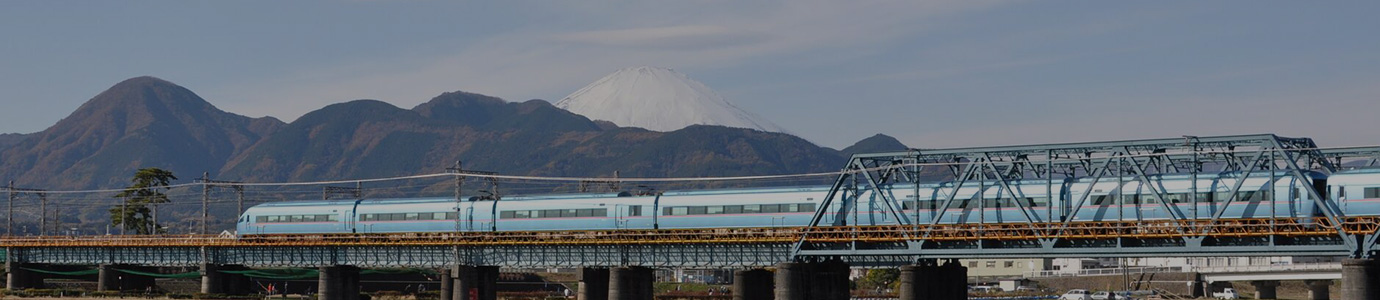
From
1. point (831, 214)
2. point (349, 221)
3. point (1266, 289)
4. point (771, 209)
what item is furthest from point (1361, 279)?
point (1266, 289)

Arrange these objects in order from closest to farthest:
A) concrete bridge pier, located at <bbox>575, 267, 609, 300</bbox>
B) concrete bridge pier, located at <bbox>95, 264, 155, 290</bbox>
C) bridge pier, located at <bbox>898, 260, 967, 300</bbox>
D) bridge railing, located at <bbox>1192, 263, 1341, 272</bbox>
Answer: bridge pier, located at <bbox>898, 260, 967, 300</bbox> < concrete bridge pier, located at <bbox>575, 267, 609, 300</bbox> < concrete bridge pier, located at <bbox>95, 264, 155, 290</bbox> < bridge railing, located at <bbox>1192, 263, 1341, 272</bbox>

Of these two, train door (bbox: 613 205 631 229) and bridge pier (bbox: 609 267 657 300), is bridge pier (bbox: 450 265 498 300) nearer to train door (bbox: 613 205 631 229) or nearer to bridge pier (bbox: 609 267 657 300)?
train door (bbox: 613 205 631 229)

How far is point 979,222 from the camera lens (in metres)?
82.7

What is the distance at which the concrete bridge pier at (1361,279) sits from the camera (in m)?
70.9

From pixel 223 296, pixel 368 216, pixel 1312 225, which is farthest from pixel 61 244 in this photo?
pixel 1312 225

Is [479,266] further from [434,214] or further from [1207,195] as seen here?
[1207,195]

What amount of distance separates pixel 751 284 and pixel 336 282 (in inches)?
1195

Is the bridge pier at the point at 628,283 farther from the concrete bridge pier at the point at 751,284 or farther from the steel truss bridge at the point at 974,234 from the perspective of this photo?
the concrete bridge pier at the point at 751,284

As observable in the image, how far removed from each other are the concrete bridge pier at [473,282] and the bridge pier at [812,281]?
23848 mm

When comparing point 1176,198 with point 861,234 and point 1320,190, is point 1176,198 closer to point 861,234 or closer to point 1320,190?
point 1320,190

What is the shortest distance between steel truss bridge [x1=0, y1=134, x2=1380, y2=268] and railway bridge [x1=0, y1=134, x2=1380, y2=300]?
102 mm

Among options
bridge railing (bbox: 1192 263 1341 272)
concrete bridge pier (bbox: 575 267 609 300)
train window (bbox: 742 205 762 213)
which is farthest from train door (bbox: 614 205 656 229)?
bridge railing (bbox: 1192 263 1341 272)

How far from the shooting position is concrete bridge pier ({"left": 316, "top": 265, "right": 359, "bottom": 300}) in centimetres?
10975

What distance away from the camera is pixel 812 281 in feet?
291
